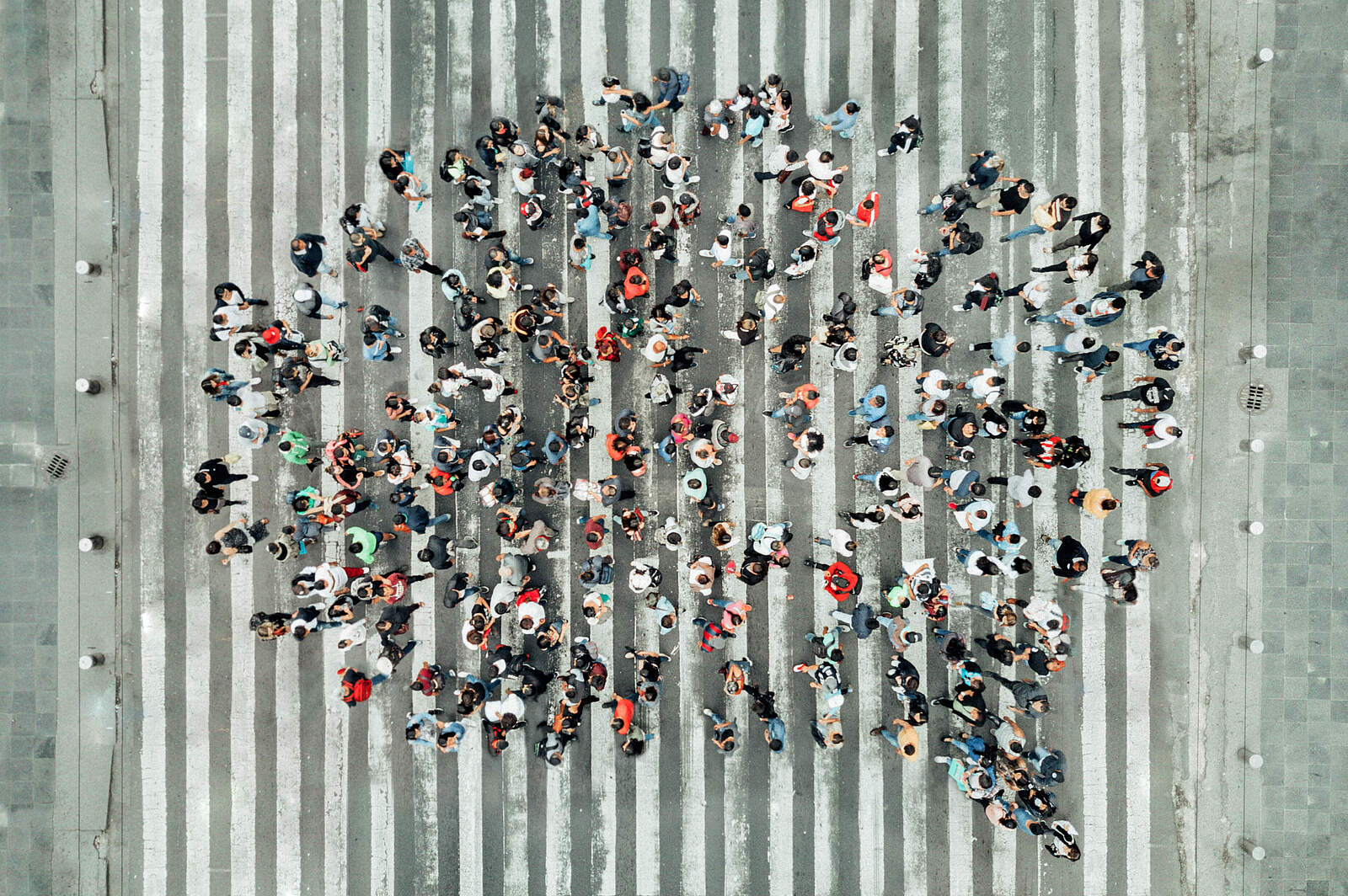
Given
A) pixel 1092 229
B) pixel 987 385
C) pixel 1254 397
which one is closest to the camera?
pixel 1092 229

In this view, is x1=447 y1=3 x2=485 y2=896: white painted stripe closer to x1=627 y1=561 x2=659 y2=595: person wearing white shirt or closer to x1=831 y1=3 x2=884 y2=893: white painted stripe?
x1=627 y1=561 x2=659 y2=595: person wearing white shirt

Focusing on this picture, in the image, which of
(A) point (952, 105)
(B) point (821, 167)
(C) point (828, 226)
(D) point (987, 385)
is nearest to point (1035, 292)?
(D) point (987, 385)

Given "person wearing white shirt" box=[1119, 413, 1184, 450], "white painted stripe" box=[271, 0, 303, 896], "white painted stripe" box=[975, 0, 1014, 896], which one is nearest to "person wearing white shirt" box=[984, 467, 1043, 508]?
"white painted stripe" box=[975, 0, 1014, 896]

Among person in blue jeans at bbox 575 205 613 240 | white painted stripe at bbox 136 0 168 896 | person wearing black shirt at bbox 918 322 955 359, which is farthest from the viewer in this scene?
white painted stripe at bbox 136 0 168 896

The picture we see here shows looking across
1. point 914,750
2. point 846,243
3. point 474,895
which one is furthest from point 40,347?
point 914,750

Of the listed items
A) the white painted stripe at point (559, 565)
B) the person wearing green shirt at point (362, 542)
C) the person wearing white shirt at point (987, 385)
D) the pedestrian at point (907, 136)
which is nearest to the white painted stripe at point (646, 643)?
the white painted stripe at point (559, 565)

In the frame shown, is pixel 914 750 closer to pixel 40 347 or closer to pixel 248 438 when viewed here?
pixel 248 438

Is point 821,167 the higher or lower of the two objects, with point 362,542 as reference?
higher

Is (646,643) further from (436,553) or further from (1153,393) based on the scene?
(1153,393)
